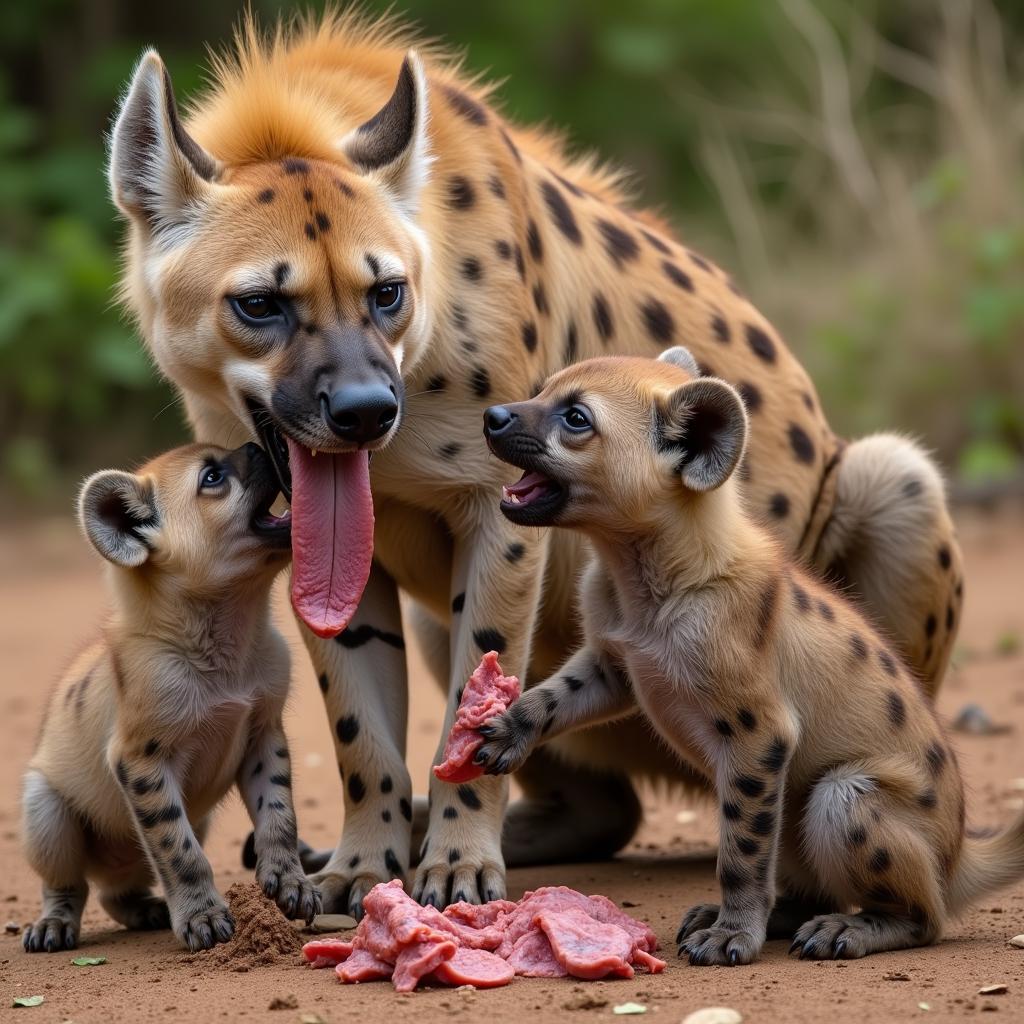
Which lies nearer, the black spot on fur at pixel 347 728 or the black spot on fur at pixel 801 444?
the black spot on fur at pixel 347 728

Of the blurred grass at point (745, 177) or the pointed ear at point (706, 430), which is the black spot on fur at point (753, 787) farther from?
the blurred grass at point (745, 177)

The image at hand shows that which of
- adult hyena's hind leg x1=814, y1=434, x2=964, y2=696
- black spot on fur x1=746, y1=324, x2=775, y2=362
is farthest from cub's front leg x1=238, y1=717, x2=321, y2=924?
black spot on fur x1=746, y1=324, x2=775, y2=362

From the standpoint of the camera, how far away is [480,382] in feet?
19.4

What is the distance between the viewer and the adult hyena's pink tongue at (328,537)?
5379 mm

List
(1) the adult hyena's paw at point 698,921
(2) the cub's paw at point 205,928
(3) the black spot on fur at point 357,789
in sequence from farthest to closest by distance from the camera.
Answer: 1. (3) the black spot on fur at point 357,789
2. (2) the cub's paw at point 205,928
3. (1) the adult hyena's paw at point 698,921

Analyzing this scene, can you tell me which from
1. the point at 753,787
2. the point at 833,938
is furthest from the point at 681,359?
the point at 833,938

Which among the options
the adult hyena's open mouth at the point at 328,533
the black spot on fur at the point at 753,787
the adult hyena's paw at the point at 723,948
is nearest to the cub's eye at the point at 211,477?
the adult hyena's open mouth at the point at 328,533

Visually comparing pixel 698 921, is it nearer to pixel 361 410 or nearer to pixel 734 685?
pixel 734 685

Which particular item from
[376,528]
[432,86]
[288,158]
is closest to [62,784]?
[376,528]

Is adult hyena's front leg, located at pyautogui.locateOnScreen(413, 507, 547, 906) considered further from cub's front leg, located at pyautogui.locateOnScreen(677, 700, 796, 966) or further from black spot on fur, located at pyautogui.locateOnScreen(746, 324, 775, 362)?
black spot on fur, located at pyautogui.locateOnScreen(746, 324, 775, 362)

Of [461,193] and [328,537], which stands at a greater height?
[461,193]

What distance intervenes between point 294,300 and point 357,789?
172 centimetres

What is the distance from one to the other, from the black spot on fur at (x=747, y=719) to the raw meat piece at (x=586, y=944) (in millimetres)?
664

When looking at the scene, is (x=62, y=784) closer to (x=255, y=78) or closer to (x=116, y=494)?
(x=116, y=494)
